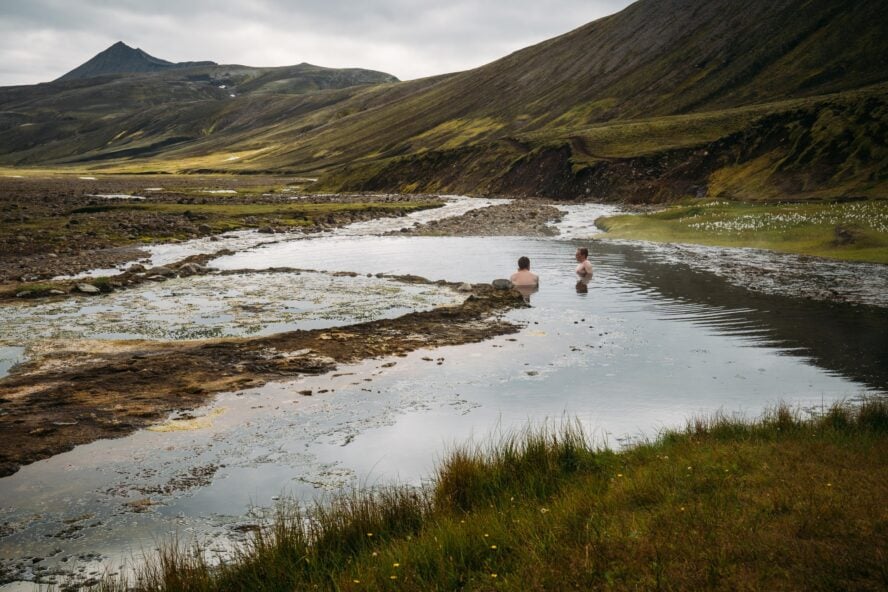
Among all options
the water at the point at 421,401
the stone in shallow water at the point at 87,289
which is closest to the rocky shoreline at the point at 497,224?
the water at the point at 421,401

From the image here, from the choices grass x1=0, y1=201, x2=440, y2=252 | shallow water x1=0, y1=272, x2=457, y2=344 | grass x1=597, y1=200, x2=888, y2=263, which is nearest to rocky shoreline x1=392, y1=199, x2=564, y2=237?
grass x1=597, y1=200, x2=888, y2=263

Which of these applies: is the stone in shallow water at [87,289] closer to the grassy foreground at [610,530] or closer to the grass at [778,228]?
the grassy foreground at [610,530]

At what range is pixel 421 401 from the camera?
50.4 ft

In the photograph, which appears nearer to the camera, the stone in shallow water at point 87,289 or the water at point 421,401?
the water at point 421,401

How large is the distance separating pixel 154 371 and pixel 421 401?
7.08 m

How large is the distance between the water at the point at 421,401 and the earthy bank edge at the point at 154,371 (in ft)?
2.29

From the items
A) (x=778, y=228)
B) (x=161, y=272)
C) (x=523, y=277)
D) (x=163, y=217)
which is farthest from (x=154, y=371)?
(x=163, y=217)

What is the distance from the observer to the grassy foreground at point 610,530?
627cm

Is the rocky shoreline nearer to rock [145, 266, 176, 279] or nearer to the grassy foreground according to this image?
rock [145, 266, 176, 279]

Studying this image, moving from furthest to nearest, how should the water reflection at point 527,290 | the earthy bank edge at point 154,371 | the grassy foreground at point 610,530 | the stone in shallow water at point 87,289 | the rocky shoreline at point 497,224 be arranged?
the rocky shoreline at point 497,224 < the water reflection at point 527,290 < the stone in shallow water at point 87,289 < the earthy bank edge at point 154,371 < the grassy foreground at point 610,530

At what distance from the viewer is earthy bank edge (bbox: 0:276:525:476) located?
13391mm

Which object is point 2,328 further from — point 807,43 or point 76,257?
point 807,43

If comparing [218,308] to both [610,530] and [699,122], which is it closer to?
[610,530]

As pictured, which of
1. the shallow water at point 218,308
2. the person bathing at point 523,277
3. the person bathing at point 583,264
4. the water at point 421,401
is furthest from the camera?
the person bathing at point 583,264
